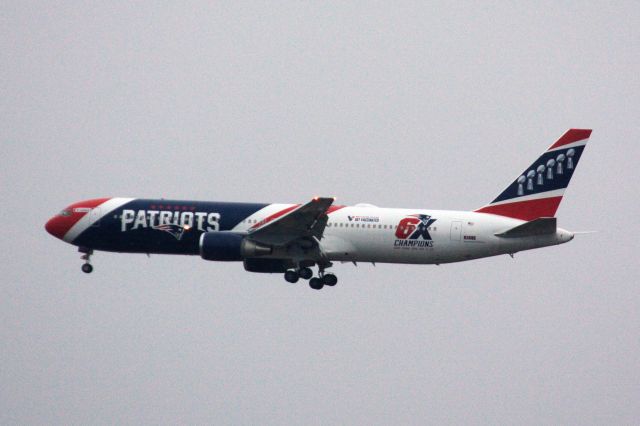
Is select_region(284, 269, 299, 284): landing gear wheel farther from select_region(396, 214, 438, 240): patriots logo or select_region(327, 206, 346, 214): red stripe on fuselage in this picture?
select_region(396, 214, 438, 240): patriots logo

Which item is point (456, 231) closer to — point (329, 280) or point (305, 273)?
point (329, 280)

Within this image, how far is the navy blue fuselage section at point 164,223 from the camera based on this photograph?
5925 cm

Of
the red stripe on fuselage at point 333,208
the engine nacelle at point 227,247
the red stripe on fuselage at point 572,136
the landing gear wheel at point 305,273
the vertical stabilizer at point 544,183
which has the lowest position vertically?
the landing gear wheel at point 305,273

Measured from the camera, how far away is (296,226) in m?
56.7

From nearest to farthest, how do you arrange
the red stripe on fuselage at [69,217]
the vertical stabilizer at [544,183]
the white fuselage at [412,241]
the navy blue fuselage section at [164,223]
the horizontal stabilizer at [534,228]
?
the horizontal stabilizer at [534,228], the white fuselage at [412,241], the vertical stabilizer at [544,183], the navy blue fuselage section at [164,223], the red stripe on fuselage at [69,217]

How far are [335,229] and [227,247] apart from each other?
245 inches

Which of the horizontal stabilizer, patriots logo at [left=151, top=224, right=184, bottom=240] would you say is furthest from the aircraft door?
patriots logo at [left=151, top=224, right=184, bottom=240]

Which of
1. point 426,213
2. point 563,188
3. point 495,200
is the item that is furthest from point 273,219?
point 563,188

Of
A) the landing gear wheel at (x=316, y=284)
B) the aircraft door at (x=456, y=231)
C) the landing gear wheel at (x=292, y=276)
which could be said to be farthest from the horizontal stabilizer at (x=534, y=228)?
the landing gear wheel at (x=292, y=276)

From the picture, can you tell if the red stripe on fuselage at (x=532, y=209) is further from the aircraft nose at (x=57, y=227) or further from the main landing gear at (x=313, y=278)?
the aircraft nose at (x=57, y=227)

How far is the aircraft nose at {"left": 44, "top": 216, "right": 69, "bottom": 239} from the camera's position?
2441 inches

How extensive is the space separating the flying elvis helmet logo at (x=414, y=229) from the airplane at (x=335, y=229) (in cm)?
6

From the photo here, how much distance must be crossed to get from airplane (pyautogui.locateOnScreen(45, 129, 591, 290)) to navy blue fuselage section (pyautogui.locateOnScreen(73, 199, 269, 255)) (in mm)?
57

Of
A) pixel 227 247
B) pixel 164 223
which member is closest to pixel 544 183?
pixel 227 247
